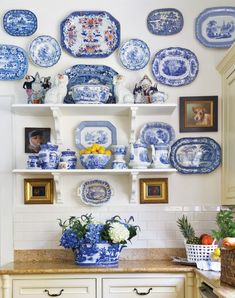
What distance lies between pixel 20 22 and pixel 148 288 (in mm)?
1946

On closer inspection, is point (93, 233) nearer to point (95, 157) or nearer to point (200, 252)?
point (95, 157)

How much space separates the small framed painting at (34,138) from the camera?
11.5 ft

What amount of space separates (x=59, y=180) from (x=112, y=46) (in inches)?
38.5

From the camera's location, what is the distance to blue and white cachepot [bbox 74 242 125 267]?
3100 mm

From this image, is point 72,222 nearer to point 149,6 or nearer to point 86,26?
point 86,26

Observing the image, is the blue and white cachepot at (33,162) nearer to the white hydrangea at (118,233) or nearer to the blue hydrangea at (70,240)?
the blue hydrangea at (70,240)

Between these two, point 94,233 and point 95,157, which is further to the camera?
point 95,157

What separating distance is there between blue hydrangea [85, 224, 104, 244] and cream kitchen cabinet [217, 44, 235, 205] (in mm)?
834

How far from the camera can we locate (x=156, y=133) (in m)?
3.52

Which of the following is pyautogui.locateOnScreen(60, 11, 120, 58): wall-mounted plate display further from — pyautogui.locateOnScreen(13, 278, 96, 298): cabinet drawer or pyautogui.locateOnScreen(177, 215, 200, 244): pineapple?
pyautogui.locateOnScreen(13, 278, 96, 298): cabinet drawer

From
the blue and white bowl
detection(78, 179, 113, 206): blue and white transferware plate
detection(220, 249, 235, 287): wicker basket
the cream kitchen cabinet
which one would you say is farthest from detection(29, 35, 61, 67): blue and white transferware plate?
detection(220, 249, 235, 287): wicker basket

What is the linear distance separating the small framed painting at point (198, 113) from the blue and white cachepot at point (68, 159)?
0.76 meters

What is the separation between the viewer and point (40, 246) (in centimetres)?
346

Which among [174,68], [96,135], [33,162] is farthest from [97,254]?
[174,68]
